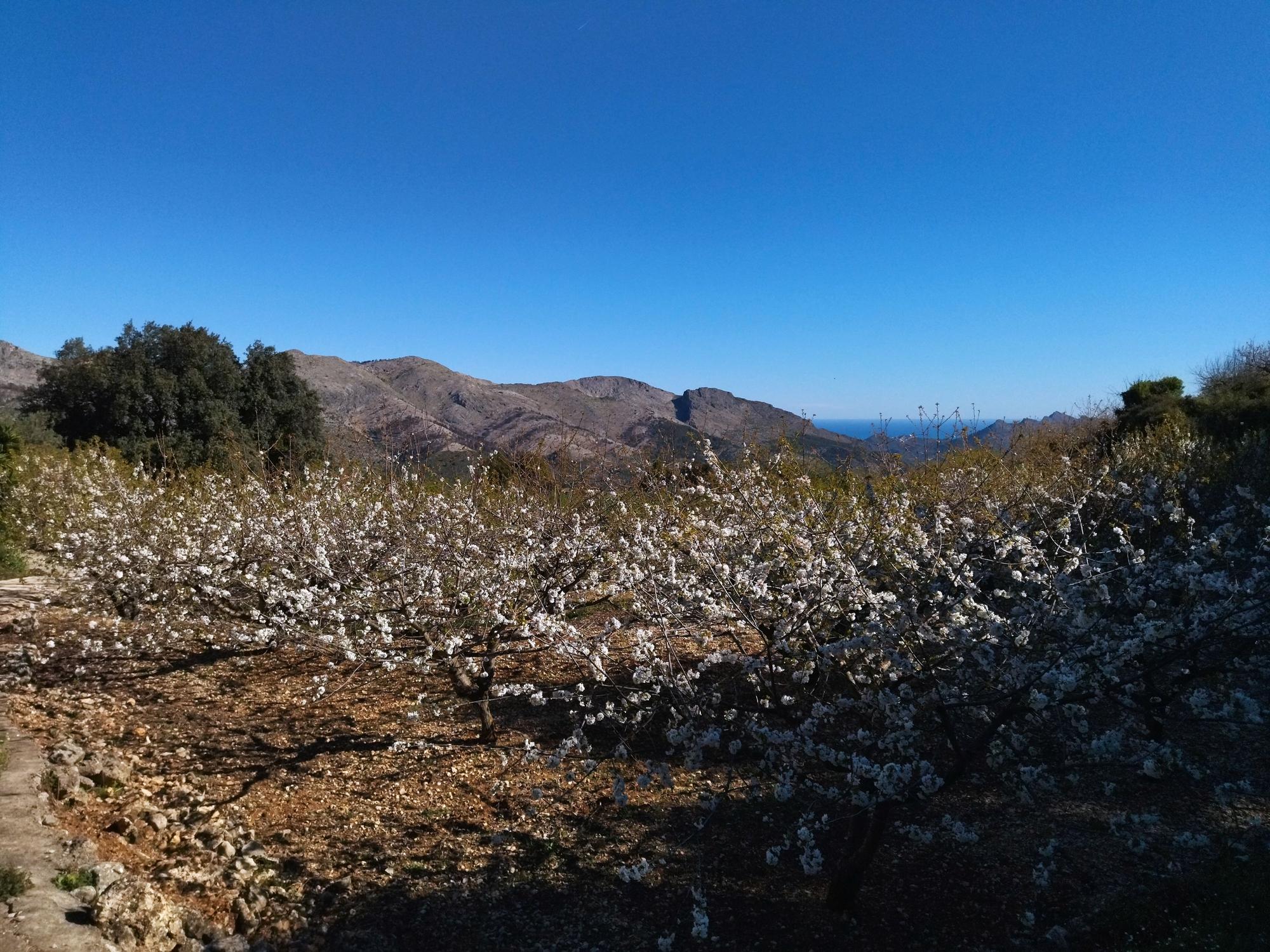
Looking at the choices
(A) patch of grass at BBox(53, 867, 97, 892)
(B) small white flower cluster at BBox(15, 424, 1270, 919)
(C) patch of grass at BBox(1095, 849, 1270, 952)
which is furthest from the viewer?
(A) patch of grass at BBox(53, 867, 97, 892)

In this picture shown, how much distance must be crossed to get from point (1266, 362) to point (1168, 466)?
1254 cm

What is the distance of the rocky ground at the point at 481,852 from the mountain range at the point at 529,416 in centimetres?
441

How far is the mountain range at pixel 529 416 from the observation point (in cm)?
973

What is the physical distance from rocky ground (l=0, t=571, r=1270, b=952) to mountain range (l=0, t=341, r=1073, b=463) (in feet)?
14.5

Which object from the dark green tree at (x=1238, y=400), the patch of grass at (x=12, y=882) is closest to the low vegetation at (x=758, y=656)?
the patch of grass at (x=12, y=882)

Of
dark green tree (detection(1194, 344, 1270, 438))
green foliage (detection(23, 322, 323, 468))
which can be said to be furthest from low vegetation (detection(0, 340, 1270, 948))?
green foliage (detection(23, 322, 323, 468))

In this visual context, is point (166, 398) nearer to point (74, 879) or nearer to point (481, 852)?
point (74, 879)

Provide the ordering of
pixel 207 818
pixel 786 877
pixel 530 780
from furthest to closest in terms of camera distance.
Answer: pixel 530 780 → pixel 207 818 → pixel 786 877

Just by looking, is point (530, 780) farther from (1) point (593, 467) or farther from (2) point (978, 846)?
(1) point (593, 467)

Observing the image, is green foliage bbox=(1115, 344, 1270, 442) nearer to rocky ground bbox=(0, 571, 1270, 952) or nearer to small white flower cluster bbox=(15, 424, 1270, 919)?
small white flower cluster bbox=(15, 424, 1270, 919)

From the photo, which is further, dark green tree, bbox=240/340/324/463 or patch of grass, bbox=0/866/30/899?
dark green tree, bbox=240/340/324/463

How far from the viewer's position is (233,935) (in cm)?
344

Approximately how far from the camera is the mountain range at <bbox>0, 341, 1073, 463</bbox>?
973 cm

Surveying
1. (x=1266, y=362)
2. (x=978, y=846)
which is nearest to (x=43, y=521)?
(x=978, y=846)
